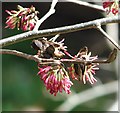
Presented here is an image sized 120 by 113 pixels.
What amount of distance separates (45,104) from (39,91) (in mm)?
90

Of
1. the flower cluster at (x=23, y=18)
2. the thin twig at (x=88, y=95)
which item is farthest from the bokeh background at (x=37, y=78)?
the flower cluster at (x=23, y=18)

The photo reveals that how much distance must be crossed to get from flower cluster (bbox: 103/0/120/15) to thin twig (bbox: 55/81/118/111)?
4.93 feet

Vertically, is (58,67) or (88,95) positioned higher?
(88,95)

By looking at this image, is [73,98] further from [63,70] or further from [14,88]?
[63,70]

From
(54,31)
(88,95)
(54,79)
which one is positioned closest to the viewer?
(54,31)

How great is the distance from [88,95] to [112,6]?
168 cm

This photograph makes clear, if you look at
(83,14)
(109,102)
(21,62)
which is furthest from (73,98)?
(83,14)

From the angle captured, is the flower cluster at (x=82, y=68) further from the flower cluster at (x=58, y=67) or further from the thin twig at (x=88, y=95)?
the thin twig at (x=88, y=95)

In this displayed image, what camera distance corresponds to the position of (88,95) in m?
2.52

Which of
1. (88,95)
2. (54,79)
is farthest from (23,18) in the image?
(88,95)

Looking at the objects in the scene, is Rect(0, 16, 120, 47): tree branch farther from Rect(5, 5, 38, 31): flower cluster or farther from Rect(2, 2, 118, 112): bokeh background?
Rect(2, 2, 118, 112): bokeh background

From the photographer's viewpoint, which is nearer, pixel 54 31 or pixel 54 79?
pixel 54 31

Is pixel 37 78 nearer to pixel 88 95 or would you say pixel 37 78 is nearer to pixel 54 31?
pixel 88 95

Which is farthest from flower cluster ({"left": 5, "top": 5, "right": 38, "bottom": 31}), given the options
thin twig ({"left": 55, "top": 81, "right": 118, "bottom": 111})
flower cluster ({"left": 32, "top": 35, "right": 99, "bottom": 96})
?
thin twig ({"left": 55, "top": 81, "right": 118, "bottom": 111})
